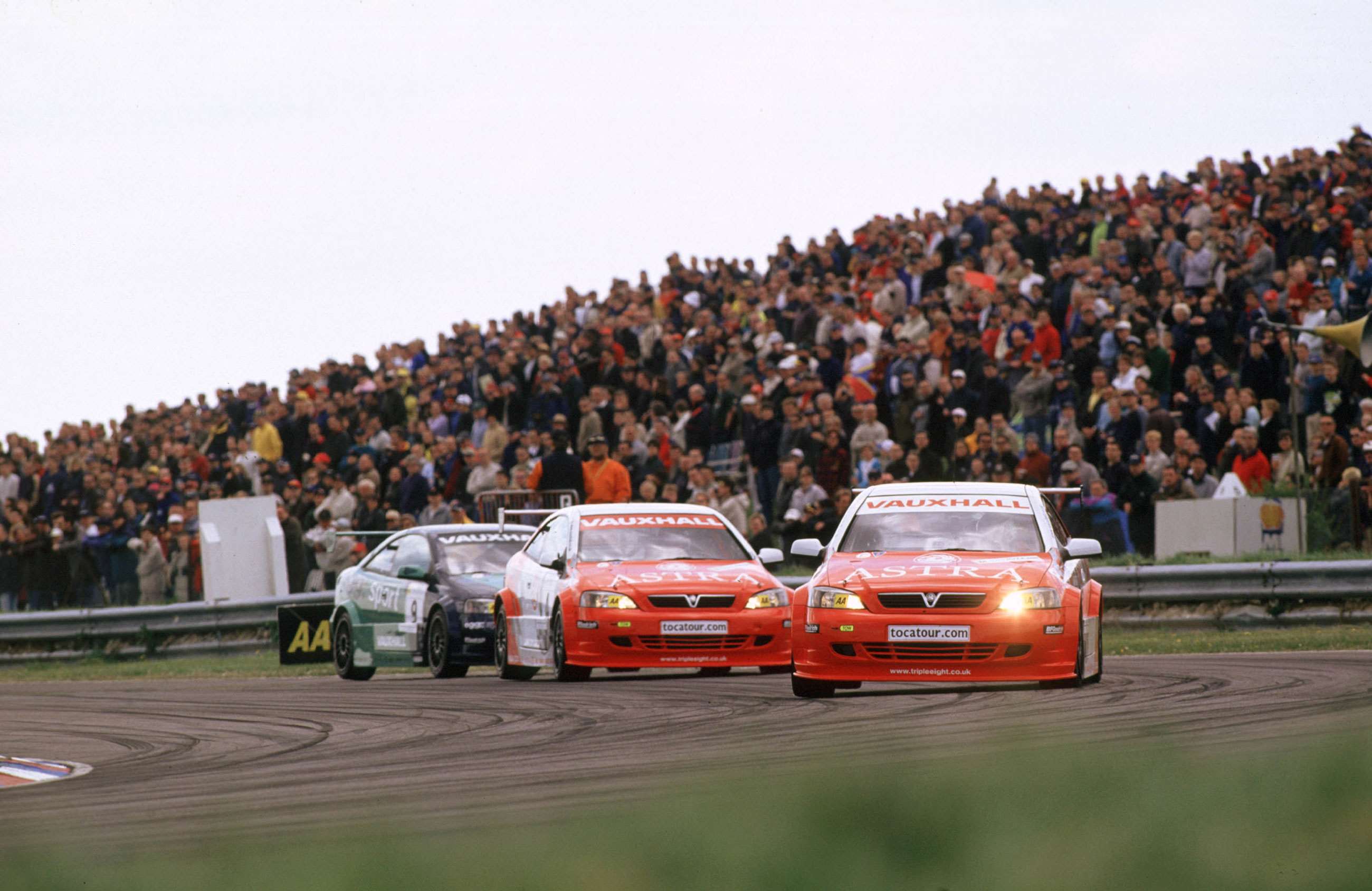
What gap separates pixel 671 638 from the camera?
16.1 m

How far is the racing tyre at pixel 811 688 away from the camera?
13492 millimetres

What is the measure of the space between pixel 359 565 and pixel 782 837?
15623 millimetres

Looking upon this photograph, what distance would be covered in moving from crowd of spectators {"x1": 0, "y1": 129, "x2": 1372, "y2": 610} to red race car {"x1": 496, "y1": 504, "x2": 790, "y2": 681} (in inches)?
158

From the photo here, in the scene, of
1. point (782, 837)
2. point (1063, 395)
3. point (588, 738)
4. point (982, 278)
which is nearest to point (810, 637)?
point (588, 738)

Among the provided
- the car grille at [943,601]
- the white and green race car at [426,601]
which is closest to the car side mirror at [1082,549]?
the car grille at [943,601]

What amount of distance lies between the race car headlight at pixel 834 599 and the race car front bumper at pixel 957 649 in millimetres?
37

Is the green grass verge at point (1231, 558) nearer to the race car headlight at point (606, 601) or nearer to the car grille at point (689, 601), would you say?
the car grille at point (689, 601)

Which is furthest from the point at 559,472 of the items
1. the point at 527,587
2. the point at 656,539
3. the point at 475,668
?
the point at 656,539

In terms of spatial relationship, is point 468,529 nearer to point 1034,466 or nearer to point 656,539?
point 656,539

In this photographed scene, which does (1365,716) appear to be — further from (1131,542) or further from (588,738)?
(1131,542)

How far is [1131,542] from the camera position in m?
20.4

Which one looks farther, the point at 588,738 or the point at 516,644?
the point at 516,644

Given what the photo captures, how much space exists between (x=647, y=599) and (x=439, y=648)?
125 inches

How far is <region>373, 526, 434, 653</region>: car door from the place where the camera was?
62.5 ft
